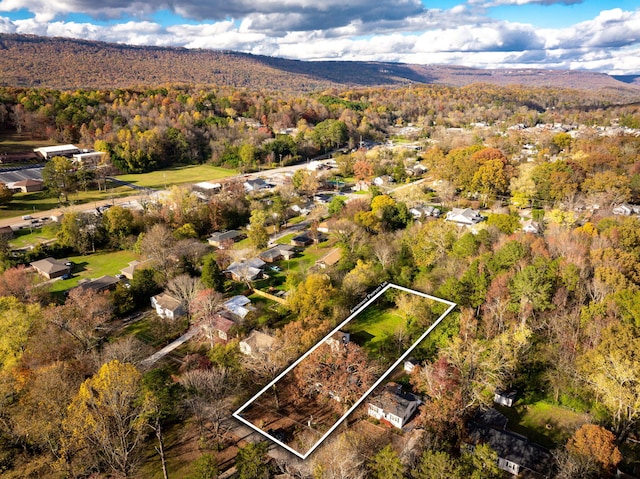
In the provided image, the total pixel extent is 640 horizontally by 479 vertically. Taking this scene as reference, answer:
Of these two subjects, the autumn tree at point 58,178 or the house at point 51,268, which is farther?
the autumn tree at point 58,178

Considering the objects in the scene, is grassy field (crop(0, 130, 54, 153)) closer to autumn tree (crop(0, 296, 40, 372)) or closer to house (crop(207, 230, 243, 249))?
house (crop(207, 230, 243, 249))

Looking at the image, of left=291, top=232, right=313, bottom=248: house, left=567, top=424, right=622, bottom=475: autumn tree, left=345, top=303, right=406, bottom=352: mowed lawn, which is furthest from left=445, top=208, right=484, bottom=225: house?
left=567, top=424, right=622, bottom=475: autumn tree

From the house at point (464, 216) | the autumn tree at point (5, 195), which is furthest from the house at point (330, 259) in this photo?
the autumn tree at point (5, 195)

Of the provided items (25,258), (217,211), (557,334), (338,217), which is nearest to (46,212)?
(25,258)

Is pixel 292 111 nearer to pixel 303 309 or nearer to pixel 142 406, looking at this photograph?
pixel 303 309

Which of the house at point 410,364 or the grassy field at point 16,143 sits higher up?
the grassy field at point 16,143

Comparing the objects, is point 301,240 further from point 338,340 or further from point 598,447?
point 598,447

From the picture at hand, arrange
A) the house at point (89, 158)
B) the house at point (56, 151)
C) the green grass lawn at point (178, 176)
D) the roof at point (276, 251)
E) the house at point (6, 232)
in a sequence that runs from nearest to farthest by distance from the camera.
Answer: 1. the roof at point (276, 251)
2. the house at point (6, 232)
3. the green grass lawn at point (178, 176)
4. the house at point (89, 158)
5. the house at point (56, 151)

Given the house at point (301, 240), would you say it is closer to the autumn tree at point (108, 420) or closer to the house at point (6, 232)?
the autumn tree at point (108, 420)
